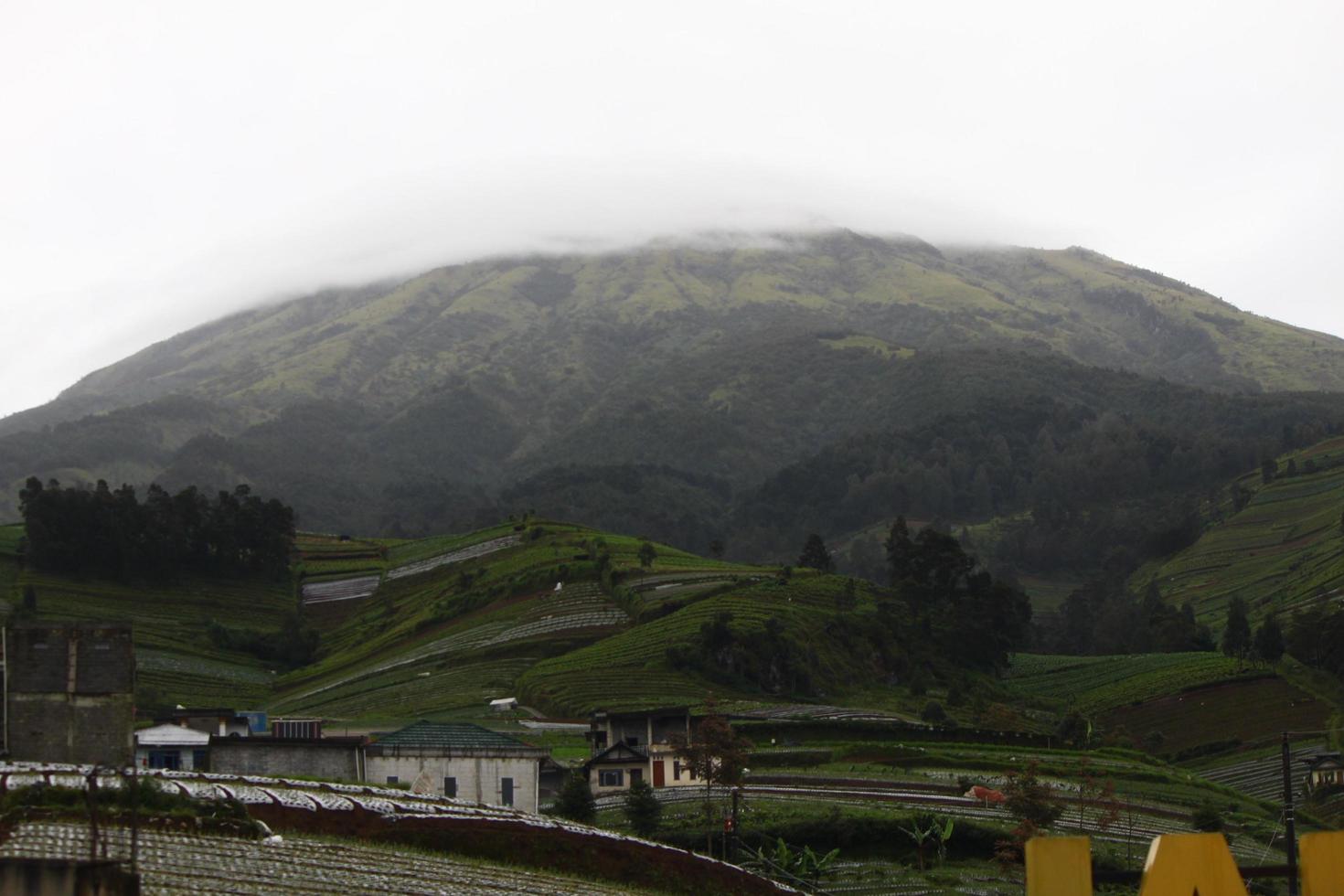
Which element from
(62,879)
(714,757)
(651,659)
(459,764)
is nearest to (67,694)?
(459,764)

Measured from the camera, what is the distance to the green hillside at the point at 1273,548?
4815 inches

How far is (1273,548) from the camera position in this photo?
13938 centimetres

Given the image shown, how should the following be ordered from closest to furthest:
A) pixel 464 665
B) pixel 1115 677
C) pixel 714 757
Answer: pixel 714 757
pixel 464 665
pixel 1115 677

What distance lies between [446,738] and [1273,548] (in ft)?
323

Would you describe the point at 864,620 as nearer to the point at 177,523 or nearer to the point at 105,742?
the point at 177,523

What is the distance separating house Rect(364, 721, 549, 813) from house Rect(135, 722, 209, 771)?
4.86m

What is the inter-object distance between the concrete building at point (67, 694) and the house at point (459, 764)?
16299mm

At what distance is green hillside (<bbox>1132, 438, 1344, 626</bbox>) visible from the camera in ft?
401

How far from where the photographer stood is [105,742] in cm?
3791

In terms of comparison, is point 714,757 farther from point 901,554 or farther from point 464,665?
point 901,554

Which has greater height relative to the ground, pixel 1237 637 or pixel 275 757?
pixel 275 757

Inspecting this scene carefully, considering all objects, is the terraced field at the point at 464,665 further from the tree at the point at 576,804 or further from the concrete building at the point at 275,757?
the concrete building at the point at 275,757

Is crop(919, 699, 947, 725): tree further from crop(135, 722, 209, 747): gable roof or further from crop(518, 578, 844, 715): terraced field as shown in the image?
crop(135, 722, 209, 747): gable roof

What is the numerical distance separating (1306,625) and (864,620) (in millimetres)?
26585
